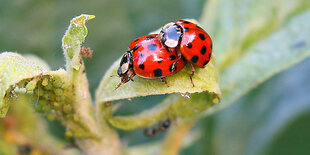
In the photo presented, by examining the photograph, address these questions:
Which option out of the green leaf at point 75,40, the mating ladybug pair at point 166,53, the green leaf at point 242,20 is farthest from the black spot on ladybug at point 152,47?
the green leaf at point 242,20

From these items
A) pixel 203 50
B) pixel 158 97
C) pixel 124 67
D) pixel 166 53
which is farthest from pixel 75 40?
pixel 158 97

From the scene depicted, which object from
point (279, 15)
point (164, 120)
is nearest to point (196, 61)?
point (164, 120)

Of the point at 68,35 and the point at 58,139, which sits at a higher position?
the point at 58,139

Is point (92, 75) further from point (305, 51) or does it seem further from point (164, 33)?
point (305, 51)

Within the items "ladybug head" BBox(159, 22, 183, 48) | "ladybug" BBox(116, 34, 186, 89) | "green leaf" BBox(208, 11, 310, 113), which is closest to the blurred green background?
"green leaf" BBox(208, 11, 310, 113)

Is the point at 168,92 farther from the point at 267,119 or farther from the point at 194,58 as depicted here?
the point at 267,119

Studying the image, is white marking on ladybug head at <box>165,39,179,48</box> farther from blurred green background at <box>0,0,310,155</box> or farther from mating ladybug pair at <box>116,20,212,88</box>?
blurred green background at <box>0,0,310,155</box>
